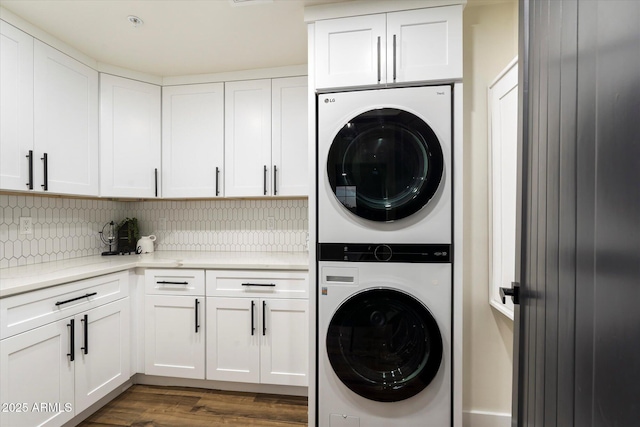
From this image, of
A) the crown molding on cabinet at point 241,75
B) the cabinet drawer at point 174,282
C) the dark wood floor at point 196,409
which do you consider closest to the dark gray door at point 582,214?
the dark wood floor at point 196,409

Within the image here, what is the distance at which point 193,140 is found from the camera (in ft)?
8.33

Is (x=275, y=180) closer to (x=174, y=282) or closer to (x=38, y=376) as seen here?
(x=174, y=282)

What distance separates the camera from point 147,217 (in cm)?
289

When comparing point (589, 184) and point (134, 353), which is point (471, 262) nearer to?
point (589, 184)

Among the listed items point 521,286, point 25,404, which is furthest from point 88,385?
point 521,286

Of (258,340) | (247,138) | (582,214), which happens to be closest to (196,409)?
(258,340)

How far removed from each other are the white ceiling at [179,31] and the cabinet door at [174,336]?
1820 millimetres

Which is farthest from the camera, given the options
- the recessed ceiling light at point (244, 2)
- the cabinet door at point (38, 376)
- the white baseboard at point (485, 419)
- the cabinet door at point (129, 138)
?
the cabinet door at point (129, 138)

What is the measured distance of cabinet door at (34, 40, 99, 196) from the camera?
1.87 metres

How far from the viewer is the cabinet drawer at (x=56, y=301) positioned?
1455 mm

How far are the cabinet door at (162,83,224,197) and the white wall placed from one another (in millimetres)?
1894

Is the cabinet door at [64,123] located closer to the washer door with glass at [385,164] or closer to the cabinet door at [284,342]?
the cabinet door at [284,342]

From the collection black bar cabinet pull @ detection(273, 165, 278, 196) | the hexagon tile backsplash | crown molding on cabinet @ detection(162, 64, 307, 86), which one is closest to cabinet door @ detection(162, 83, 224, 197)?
crown molding on cabinet @ detection(162, 64, 307, 86)

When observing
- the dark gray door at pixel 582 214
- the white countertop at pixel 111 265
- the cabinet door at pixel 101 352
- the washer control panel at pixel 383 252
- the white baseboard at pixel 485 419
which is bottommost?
the white baseboard at pixel 485 419
